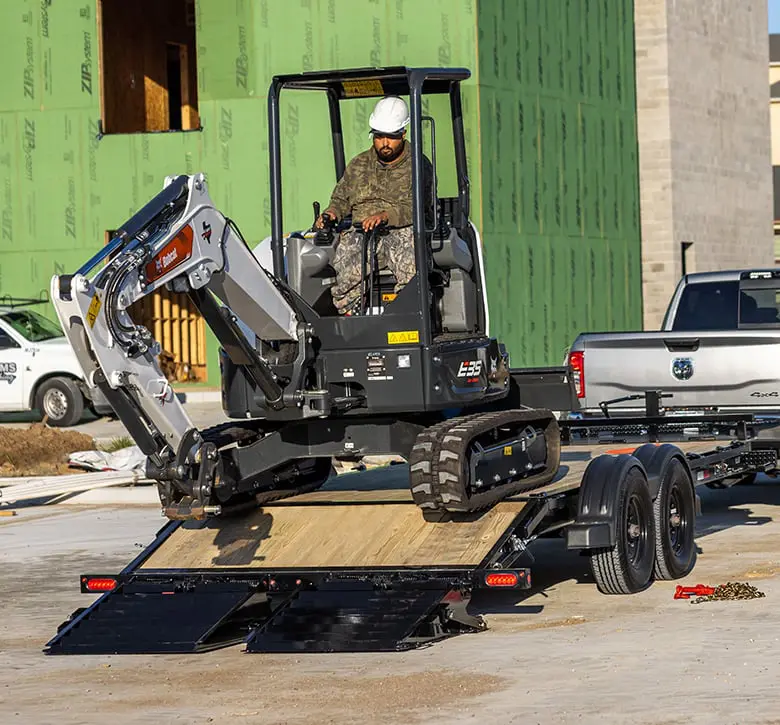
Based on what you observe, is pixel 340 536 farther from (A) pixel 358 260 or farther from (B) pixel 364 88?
(B) pixel 364 88

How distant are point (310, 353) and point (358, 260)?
75cm

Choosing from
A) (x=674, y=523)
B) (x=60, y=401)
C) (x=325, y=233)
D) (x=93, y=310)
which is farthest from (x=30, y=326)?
(x=93, y=310)

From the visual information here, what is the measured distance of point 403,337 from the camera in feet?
37.2

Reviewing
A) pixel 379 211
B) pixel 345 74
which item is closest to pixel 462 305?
pixel 379 211

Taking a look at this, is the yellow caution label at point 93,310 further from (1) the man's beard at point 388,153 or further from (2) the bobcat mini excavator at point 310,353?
(1) the man's beard at point 388,153

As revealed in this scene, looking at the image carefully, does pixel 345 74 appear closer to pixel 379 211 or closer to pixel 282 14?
pixel 379 211

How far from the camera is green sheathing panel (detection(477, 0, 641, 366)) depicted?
33.9 metres

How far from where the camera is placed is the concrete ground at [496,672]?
8.52 metres

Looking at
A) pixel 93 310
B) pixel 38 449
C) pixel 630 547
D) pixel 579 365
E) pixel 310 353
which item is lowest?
pixel 38 449

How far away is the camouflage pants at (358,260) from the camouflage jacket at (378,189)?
0.37 feet

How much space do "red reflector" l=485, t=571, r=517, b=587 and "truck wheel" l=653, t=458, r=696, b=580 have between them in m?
2.13

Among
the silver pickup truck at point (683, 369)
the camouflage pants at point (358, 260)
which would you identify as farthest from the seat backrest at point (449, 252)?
the silver pickup truck at point (683, 369)

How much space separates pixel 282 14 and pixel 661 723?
1071 inches

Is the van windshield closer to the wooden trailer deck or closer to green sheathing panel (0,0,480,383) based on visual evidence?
green sheathing panel (0,0,480,383)
